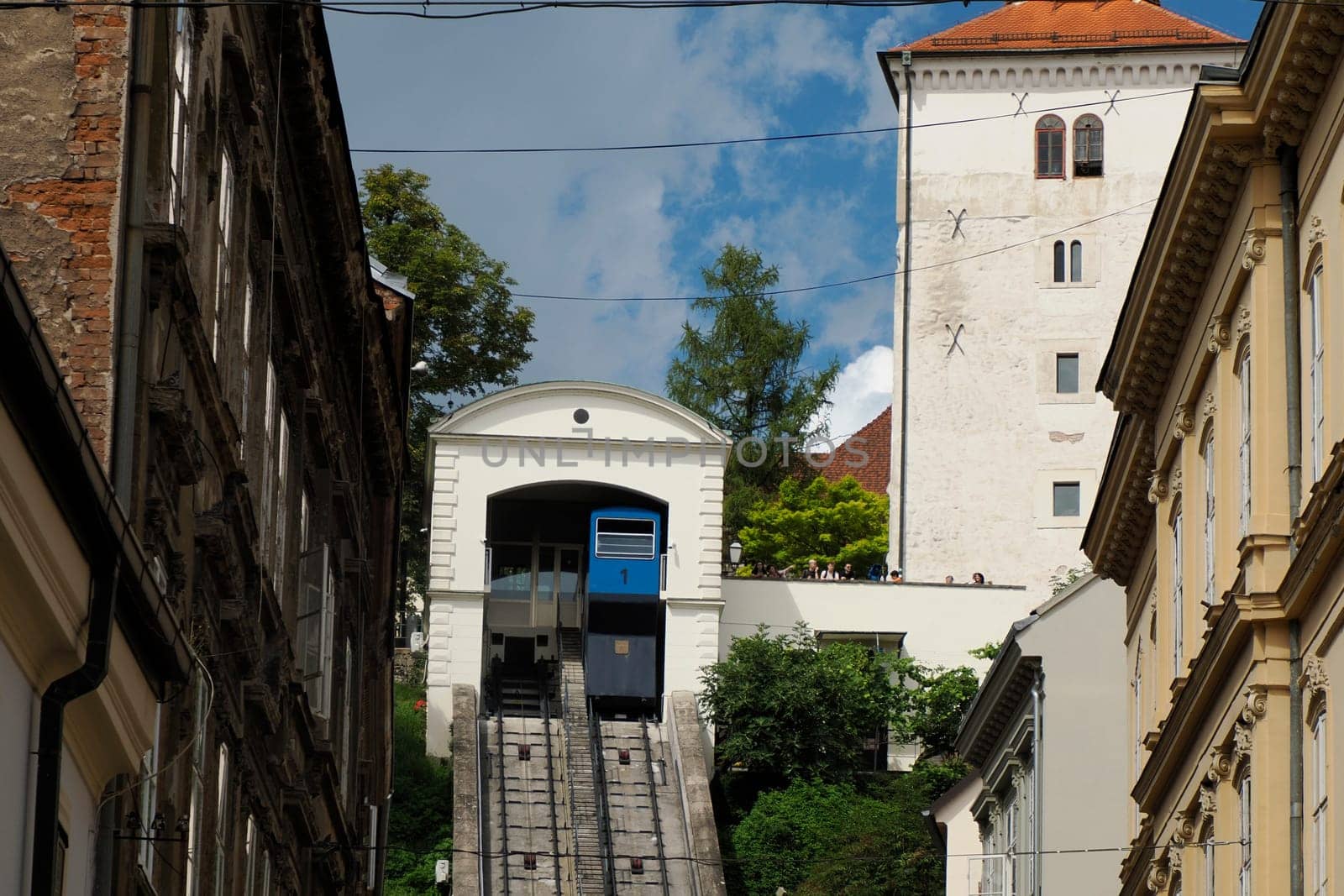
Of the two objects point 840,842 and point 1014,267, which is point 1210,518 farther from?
point 1014,267

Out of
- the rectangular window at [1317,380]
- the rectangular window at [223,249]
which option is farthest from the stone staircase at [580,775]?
the rectangular window at [1317,380]

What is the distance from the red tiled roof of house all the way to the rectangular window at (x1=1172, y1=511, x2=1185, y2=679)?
69.1m

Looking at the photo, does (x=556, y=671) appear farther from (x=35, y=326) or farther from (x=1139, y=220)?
(x=35, y=326)

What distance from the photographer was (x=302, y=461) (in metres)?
23.7

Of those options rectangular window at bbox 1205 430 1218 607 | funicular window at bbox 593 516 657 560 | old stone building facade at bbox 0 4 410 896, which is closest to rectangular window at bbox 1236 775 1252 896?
rectangular window at bbox 1205 430 1218 607

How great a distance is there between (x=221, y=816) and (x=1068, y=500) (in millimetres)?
A: 55630

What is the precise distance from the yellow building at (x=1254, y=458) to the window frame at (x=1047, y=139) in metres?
51.3

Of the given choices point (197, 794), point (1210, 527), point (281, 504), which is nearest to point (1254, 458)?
point (1210, 527)

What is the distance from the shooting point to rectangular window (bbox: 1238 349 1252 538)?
64.0 feet

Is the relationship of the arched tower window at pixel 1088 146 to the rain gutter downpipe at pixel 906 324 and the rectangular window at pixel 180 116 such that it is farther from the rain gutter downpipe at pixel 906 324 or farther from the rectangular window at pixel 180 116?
the rectangular window at pixel 180 116

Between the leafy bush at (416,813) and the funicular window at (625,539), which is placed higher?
the funicular window at (625,539)

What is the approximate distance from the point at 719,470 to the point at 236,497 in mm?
43210

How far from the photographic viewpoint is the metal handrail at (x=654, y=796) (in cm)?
4934

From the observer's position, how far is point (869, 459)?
97.9 m
